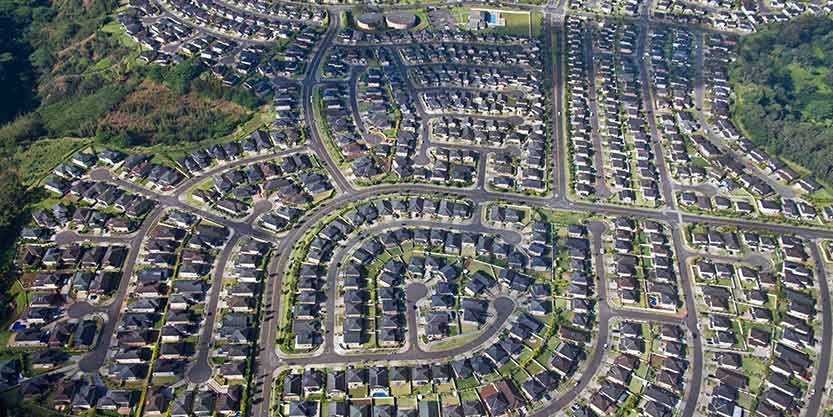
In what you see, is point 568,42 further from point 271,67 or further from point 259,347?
point 259,347

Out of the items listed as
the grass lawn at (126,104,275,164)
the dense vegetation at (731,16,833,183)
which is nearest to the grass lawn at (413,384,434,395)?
the grass lawn at (126,104,275,164)

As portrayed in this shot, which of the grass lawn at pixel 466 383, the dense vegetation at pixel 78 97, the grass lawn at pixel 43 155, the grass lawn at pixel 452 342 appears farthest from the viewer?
the dense vegetation at pixel 78 97

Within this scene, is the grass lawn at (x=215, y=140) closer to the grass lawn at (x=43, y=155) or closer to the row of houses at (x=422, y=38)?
the grass lawn at (x=43, y=155)

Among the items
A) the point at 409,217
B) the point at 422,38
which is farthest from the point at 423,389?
the point at 422,38

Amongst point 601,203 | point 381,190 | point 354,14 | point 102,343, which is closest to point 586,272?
point 601,203

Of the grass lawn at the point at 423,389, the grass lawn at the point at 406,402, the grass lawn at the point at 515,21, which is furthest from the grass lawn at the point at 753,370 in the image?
the grass lawn at the point at 515,21
